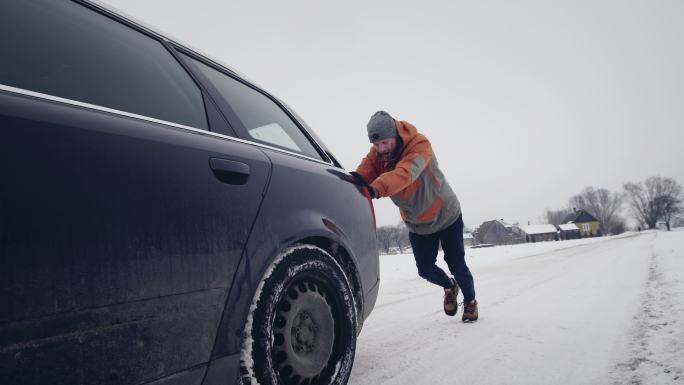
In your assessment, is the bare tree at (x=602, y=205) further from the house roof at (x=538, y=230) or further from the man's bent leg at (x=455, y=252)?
the man's bent leg at (x=455, y=252)

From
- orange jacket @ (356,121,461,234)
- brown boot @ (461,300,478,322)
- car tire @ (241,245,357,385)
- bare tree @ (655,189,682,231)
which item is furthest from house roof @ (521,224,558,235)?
car tire @ (241,245,357,385)

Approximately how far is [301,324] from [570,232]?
308ft

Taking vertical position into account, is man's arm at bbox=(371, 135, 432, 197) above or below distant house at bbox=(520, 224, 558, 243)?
above

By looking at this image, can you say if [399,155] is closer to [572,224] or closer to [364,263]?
[364,263]

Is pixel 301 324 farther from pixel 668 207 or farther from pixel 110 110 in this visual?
pixel 668 207

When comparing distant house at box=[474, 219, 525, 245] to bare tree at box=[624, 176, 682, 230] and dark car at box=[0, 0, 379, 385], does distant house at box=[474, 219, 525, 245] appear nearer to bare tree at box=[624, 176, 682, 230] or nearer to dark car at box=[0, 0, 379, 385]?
bare tree at box=[624, 176, 682, 230]

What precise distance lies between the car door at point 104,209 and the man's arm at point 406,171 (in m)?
1.16

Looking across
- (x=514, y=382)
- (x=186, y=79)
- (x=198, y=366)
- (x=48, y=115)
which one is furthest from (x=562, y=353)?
(x=48, y=115)

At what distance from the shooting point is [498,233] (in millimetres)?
74438

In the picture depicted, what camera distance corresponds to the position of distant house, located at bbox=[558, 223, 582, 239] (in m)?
79.9

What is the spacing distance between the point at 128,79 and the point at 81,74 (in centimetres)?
16

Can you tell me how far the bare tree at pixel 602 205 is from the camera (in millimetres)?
89075

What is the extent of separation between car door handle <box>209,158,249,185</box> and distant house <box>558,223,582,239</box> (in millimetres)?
93195

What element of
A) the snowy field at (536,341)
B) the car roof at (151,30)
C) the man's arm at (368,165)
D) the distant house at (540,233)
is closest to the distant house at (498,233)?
the distant house at (540,233)
